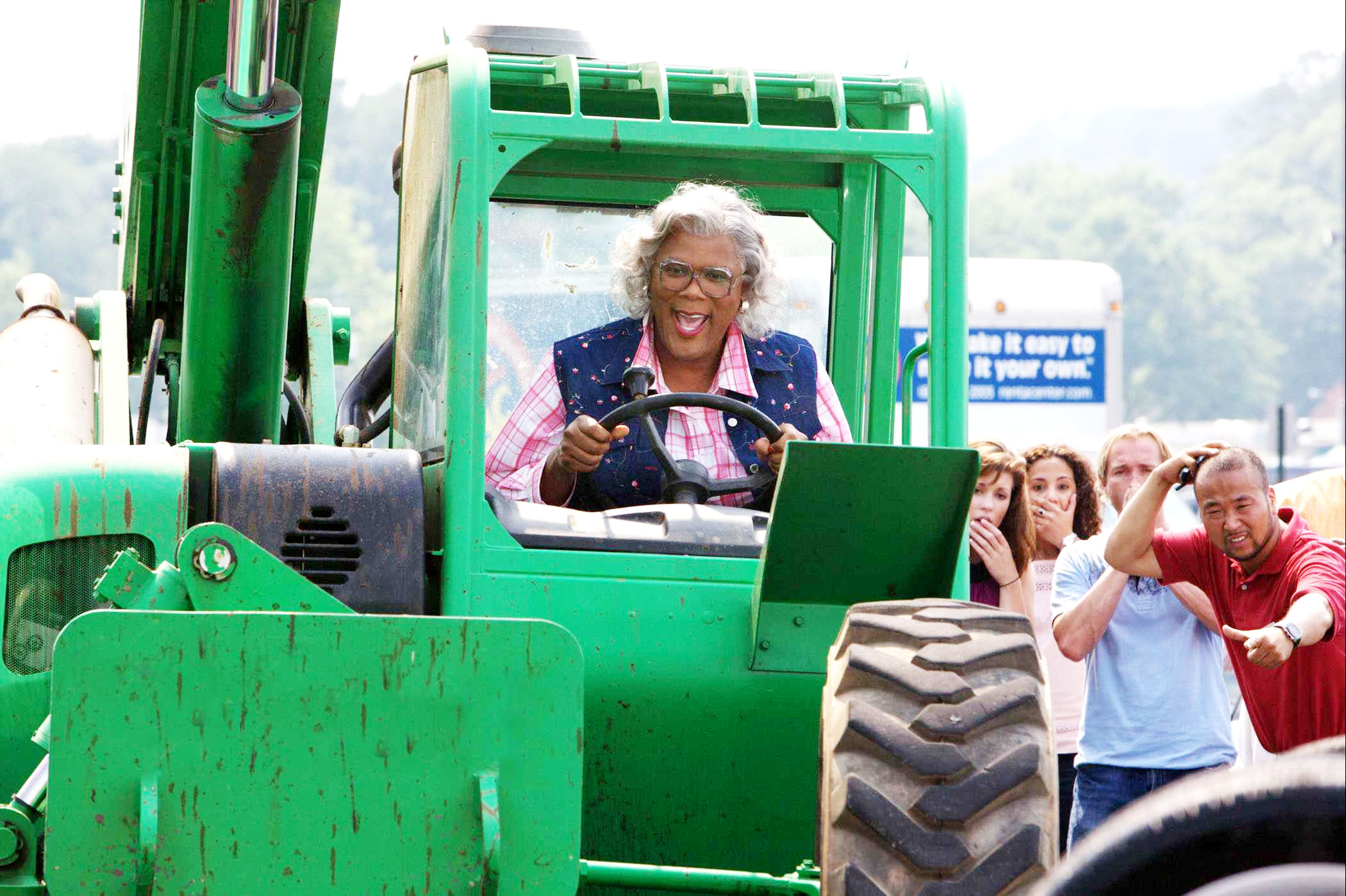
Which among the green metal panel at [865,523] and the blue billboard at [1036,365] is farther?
the blue billboard at [1036,365]

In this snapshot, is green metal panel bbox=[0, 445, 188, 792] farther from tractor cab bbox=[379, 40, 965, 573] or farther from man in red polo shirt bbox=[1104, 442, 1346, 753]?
man in red polo shirt bbox=[1104, 442, 1346, 753]

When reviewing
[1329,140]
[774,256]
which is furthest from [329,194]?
[774,256]

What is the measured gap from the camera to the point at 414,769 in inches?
140

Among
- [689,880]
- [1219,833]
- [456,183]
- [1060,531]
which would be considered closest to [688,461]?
[456,183]

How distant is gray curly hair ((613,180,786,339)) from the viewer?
512cm

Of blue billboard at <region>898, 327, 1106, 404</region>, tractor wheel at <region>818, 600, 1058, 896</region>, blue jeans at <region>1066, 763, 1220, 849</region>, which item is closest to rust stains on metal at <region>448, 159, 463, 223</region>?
tractor wheel at <region>818, 600, 1058, 896</region>

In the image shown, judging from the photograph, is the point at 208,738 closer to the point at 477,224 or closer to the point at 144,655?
the point at 144,655

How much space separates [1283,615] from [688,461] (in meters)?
1.99

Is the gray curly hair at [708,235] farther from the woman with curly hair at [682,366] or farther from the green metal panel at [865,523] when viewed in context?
the green metal panel at [865,523]

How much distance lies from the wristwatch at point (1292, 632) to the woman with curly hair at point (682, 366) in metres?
1.30

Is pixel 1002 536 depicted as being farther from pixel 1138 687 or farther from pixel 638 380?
pixel 638 380

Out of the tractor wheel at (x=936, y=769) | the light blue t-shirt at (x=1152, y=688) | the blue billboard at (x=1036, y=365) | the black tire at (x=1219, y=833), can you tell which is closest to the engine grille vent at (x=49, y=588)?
the tractor wheel at (x=936, y=769)

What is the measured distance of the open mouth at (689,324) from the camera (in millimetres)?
5117

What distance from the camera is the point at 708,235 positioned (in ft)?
16.8
